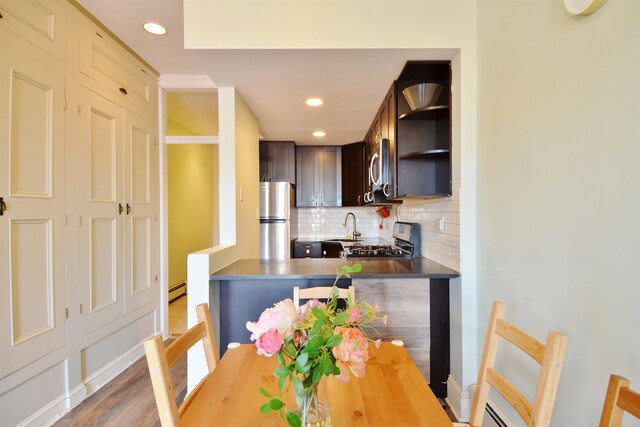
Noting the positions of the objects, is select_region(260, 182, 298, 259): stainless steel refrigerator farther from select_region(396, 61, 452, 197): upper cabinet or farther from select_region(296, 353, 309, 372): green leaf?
select_region(296, 353, 309, 372): green leaf

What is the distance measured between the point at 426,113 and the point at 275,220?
2.36 m

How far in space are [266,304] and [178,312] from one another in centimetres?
275

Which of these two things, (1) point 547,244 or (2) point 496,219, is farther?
(2) point 496,219

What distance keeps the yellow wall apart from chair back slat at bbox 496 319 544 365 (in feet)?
14.4

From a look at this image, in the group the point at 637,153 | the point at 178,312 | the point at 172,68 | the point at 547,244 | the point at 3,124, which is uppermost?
the point at 172,68

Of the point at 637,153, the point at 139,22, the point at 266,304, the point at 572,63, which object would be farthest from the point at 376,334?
the point at 139,22

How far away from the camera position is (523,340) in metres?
0.95

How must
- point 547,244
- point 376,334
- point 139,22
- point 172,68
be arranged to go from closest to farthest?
1. point 547,244
2. point 376,334
3. point 139,22
4. point 172,68

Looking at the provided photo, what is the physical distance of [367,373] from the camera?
3.54ft

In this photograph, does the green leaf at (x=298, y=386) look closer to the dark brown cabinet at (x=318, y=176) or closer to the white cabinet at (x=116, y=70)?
the white cabinet at (x=116, y=70)

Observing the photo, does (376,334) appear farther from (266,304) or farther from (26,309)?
(26,309)

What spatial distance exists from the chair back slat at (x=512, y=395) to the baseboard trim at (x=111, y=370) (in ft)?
8.34

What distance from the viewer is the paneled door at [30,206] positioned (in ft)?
5.32

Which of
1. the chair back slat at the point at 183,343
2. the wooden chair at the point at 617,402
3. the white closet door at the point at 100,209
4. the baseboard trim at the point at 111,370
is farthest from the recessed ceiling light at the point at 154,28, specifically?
the wooden chair at the point at 617,402
